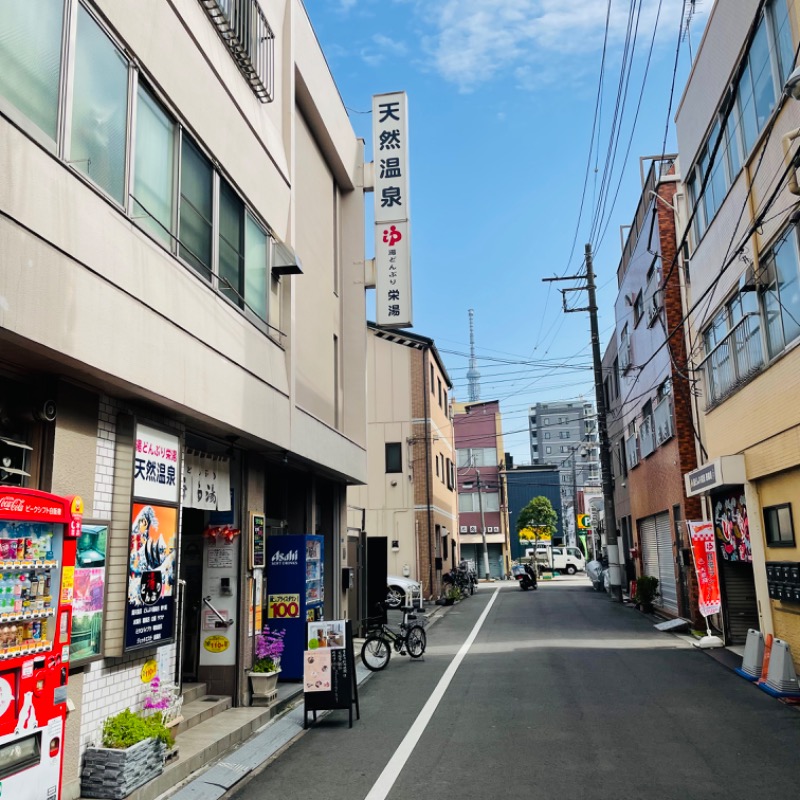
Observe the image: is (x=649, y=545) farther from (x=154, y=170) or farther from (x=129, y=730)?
(x=154, y=170)

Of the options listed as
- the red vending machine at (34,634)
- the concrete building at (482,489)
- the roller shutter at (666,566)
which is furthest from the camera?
the concrete building at (482,489)

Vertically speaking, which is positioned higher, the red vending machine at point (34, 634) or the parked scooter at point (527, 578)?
the red vending machine at point (34, 634)

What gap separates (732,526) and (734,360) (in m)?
3.18

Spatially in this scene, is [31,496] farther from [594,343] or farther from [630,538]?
[630,538]

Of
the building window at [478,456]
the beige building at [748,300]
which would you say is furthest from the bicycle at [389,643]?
the building window at [478,456]

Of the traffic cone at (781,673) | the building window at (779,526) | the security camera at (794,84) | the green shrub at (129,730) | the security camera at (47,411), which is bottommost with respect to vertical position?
the traffic cone at (781,673)

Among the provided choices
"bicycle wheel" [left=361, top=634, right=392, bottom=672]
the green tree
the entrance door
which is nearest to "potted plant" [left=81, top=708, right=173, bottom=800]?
the entrance door

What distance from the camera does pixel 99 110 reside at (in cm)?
656

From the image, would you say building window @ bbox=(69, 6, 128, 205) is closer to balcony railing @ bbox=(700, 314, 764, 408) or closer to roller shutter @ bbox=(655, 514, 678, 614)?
balcony railing @ bbox=(700, 314, 764, 408)

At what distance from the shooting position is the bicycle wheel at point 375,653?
13.0 meters

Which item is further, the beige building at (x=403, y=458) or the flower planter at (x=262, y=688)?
the beige building at (x=403, y=458)

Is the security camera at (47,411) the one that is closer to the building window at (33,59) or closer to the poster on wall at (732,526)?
the building window at (33,59)

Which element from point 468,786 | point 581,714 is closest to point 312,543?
point 581,714

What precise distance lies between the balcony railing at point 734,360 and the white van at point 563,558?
4306 centimetres
